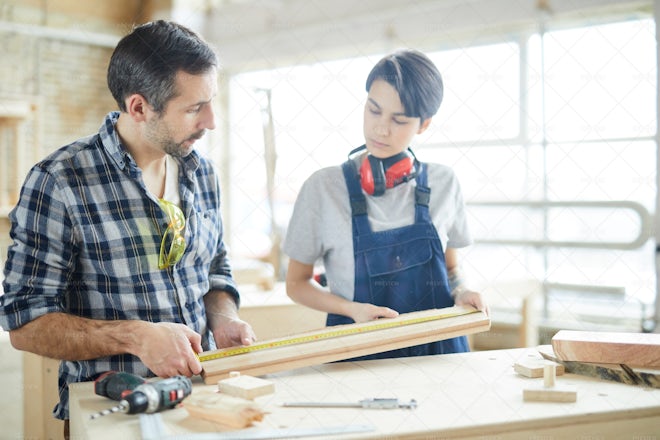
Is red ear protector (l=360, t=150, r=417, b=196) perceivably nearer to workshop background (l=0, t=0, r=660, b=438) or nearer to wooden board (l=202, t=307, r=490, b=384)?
workshop background (l=0, t=0, r=660, b=438)

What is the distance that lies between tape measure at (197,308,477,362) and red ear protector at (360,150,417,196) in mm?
330

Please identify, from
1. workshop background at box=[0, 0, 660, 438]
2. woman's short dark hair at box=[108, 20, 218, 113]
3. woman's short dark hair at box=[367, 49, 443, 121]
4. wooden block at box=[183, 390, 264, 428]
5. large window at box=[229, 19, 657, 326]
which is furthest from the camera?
large window at box=[229, 19, 657, 326]

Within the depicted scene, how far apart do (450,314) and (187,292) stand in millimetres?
597

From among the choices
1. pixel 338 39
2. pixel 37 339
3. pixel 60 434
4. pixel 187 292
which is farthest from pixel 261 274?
pixel 338 39

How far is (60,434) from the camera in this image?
73.8 inches

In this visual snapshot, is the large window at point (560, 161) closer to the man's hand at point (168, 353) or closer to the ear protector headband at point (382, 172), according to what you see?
the ear protector headband at point (382, 172)

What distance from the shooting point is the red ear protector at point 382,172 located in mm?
1595

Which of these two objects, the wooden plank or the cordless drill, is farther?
the wooden plank

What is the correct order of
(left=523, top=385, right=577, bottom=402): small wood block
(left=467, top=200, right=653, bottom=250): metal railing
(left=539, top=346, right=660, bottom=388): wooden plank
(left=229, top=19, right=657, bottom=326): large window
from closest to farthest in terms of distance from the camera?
(left=523, top=385, right=577, bottom=402): small wood block
(left=539, top=346, right=660, bottom=388): wooden plank
(left=229, top=19, right=657, bottom=326): large window
(left=467, top=200, right=653, bottom=250): metal railing

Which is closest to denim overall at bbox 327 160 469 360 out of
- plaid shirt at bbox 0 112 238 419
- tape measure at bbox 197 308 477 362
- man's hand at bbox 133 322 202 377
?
tape measure at bbox 197 308 477 362

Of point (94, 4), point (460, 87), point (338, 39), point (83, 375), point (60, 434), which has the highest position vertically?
point (94, 4)

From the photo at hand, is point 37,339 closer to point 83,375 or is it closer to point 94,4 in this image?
point 83,375

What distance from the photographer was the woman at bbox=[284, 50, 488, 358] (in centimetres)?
157

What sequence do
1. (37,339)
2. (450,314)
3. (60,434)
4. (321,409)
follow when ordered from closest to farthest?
1. (321,409)
2. (37,339)
3. (450,314)
4. (60,434)
